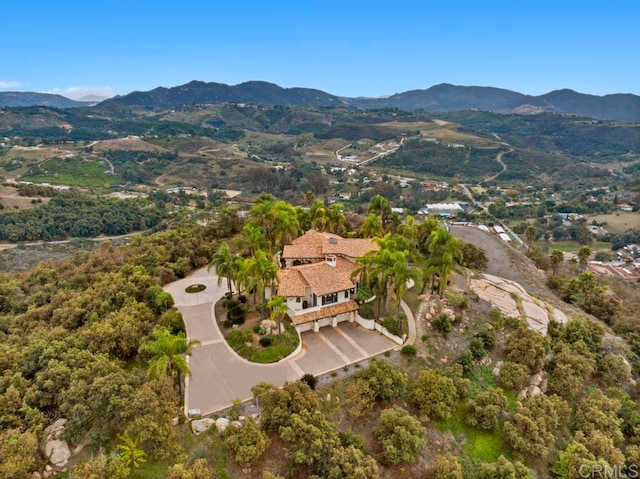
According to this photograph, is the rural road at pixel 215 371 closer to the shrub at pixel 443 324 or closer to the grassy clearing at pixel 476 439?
the grassy clearing at pixel 476 439

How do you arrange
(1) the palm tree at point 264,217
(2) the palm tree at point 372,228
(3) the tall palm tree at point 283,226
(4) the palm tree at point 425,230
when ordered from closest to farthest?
(3) the tall palm tree at point 283,226
(1) the palm tree at point 264,217
(2) the palm tree at point 372,228
(4) the palm tree at point 425,230

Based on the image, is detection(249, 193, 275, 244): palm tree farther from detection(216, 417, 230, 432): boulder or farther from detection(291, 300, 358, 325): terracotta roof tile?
detection(216, 417, 230, 432): boulder

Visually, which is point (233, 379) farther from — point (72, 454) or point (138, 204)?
point (138, 204)

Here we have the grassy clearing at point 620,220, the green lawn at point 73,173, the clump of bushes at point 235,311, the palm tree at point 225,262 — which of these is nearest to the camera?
the clump of bushes at point 235,311

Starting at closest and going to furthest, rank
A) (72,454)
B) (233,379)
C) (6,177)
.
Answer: (72,454) < (233,379) < (6,177)

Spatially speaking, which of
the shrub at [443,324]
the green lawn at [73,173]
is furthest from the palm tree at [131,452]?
the green lawn at [73,173]

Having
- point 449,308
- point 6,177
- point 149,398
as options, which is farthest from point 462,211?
point 6,177
